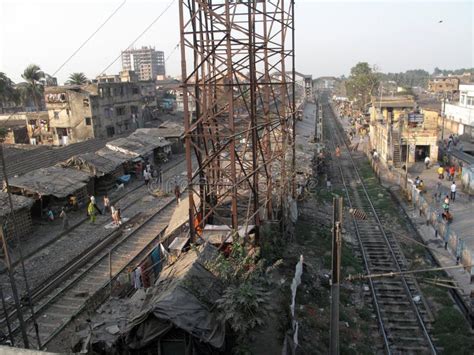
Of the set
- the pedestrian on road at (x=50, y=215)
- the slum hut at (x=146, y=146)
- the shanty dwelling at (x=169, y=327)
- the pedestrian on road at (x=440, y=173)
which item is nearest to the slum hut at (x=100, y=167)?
the slum hut at (x=146, y=146)

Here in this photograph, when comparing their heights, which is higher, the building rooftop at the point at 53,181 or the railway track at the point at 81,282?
the building rooftop at the point at 53,181

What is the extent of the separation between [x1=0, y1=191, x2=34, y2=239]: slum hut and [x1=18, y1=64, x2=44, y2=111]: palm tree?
32384 millimetres

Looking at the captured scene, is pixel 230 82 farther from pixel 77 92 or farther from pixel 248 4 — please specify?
pixel 77 92

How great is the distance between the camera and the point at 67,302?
13.3 meters

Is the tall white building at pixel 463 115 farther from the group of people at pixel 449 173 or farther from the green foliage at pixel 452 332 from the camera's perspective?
the green foliage at pixel 452 332

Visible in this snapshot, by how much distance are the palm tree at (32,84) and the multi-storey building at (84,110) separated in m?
8.75

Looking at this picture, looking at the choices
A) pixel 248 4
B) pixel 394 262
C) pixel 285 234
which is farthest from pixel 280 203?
pixel 248 4

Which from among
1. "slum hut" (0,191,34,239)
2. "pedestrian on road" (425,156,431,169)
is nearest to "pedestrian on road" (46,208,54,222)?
"slum hut" (0,191,34,239)

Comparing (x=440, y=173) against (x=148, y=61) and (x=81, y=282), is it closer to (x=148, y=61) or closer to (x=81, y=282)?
(x=81, y=282)

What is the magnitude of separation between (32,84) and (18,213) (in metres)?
36.0

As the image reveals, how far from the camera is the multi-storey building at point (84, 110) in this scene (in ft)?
128

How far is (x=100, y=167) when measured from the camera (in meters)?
25.2

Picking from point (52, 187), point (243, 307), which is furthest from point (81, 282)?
point (243, 307)

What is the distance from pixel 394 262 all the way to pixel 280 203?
15.7 ft
